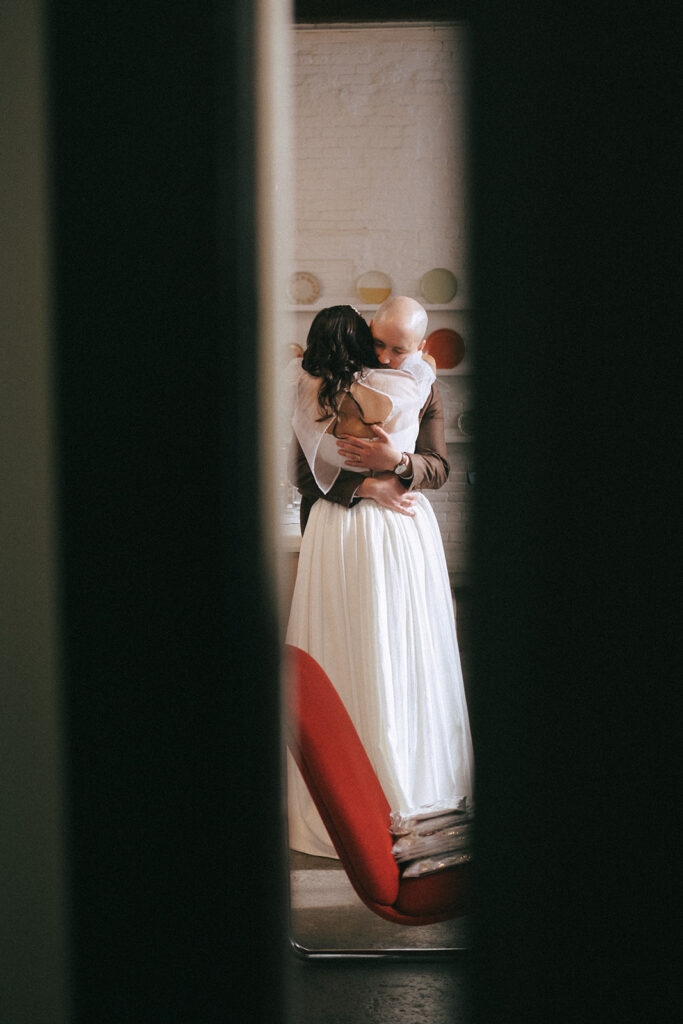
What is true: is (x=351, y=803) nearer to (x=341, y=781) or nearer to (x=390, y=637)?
(x=341, y=781)

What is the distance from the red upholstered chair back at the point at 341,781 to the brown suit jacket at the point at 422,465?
0.46 metres

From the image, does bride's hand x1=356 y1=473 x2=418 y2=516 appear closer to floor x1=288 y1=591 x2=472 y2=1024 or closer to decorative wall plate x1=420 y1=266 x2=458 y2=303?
decorative wall plate x1=420 y1=266 x2=458 y2=303

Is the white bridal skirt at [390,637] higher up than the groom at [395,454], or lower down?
lower down

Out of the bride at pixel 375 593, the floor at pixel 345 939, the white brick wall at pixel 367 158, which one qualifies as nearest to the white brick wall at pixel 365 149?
the white brick wall at pixel 367 158

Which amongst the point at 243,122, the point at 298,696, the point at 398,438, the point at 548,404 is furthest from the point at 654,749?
the point at 398,438

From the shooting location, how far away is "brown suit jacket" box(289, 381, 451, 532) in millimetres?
1324

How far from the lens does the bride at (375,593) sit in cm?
131

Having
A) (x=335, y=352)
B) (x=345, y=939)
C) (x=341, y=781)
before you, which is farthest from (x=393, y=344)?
(x=345, y=939)

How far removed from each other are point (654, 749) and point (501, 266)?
216 millimetres

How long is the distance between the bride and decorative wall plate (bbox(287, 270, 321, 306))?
0.24 metres

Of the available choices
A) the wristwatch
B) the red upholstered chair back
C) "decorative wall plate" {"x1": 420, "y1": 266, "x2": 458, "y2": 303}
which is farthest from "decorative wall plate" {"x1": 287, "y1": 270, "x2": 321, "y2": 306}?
the red upholstered chair back

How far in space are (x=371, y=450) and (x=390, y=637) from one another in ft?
1.17

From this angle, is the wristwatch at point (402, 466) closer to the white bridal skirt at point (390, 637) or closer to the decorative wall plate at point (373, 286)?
the white bridal skirt at point (390, 637)

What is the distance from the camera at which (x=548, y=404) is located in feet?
0.99
